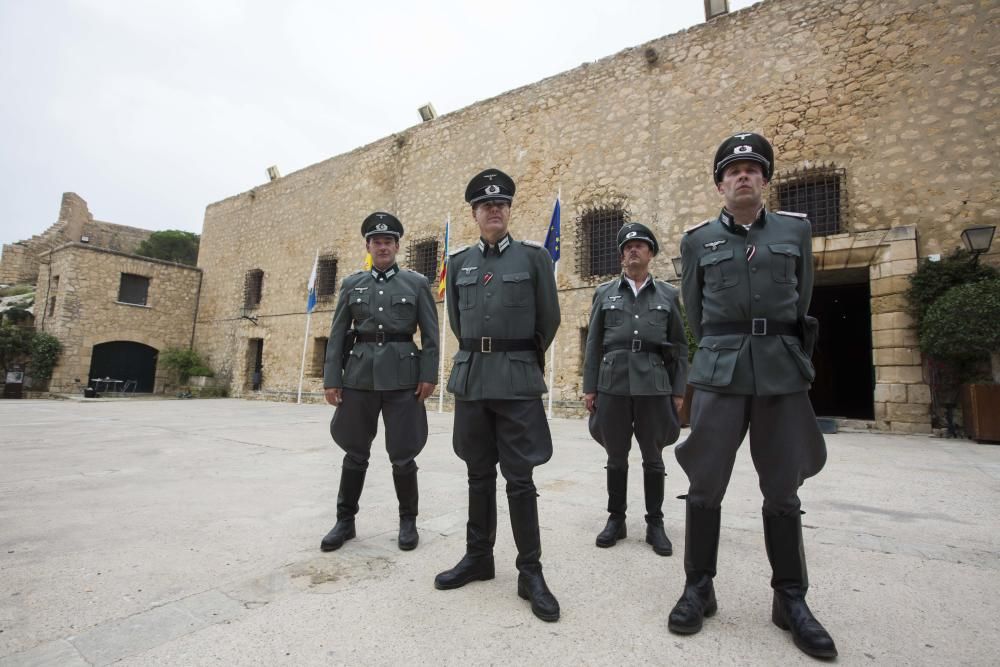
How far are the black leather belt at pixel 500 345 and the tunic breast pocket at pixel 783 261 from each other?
104 cm

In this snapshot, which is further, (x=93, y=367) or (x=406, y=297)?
(x=93, y=367)

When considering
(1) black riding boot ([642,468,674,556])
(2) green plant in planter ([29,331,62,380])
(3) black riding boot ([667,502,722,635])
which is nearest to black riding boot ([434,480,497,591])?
(3) black riding boot ([667,502,722,635])

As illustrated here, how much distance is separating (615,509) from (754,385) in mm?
1224

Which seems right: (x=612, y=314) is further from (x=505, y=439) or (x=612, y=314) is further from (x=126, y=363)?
(x=126, y=363)

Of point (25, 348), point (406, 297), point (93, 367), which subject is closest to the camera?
point (406, 297)

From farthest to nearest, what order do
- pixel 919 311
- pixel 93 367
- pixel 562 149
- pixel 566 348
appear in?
pixel 93 367, pixel 562 149, pixel 566 348, pixel 919 311

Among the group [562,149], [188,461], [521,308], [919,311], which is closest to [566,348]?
[562,149]

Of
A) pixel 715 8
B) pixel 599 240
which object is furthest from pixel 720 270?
pixel 715 8

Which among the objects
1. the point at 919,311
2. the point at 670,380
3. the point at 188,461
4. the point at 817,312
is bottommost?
the point at 188,461

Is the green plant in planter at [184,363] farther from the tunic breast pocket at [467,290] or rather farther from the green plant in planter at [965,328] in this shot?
the green plant in planter at [965,328]

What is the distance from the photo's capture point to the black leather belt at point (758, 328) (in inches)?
72.0

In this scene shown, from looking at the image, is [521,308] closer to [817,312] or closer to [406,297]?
[406,297]

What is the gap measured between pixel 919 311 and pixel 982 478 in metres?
3.95

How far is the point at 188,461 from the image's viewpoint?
4.51 m
